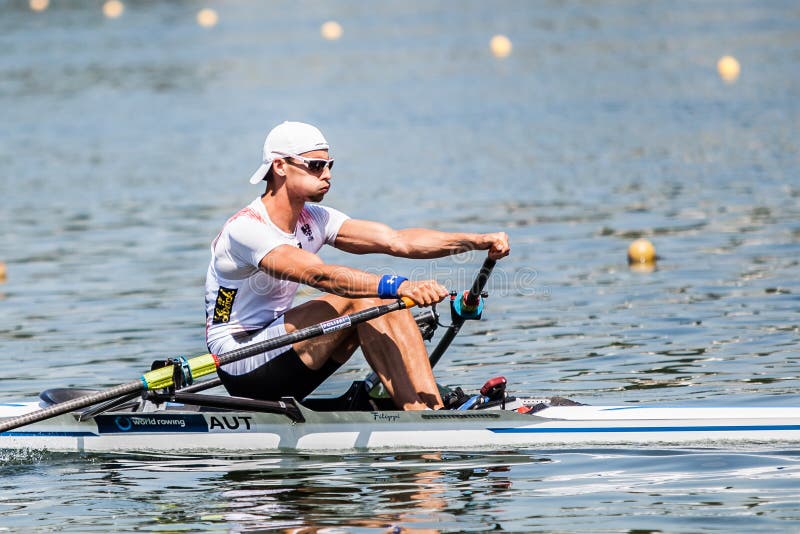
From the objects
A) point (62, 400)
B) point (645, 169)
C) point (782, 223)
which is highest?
point (645, 169)

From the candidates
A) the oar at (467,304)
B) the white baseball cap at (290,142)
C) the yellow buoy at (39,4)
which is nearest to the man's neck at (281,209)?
the white baseball cap at (290,142)

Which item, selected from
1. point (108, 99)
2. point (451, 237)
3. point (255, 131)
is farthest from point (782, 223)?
point (108, 99)

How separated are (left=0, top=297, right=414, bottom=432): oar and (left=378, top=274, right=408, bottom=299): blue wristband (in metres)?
0.06

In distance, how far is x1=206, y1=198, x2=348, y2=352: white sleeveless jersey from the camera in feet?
26.2

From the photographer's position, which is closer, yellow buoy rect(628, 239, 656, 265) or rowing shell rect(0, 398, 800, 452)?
rowing shell rect(0, 398, 800, 452)

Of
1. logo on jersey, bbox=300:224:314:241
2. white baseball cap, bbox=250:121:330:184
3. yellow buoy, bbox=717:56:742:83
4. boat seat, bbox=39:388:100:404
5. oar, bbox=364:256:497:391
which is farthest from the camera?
yellow buoy, bbox=717:56:742:83

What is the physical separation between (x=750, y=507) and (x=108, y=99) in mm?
28093

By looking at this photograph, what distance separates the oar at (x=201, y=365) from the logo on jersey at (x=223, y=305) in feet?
1.18

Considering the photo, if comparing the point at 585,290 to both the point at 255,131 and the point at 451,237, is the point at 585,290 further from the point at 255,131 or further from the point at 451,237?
the point at 255,131

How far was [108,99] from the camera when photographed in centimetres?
3288

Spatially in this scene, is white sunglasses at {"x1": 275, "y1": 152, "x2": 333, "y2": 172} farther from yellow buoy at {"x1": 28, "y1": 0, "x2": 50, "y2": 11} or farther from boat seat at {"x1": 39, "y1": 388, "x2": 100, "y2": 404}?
yellow buoy at {"x1": 28, "y1": 0, "x2": 50, "y2": 11}

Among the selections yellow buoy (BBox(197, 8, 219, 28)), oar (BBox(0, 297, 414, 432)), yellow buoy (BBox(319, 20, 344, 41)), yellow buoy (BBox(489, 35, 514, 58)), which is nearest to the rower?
oar (BBox(0, 297, 414, 432))

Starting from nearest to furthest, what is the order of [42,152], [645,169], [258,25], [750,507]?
[750,507] < [645,169] < [42,152] < [258,25]

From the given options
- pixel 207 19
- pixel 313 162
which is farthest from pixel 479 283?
pixel 207 19
